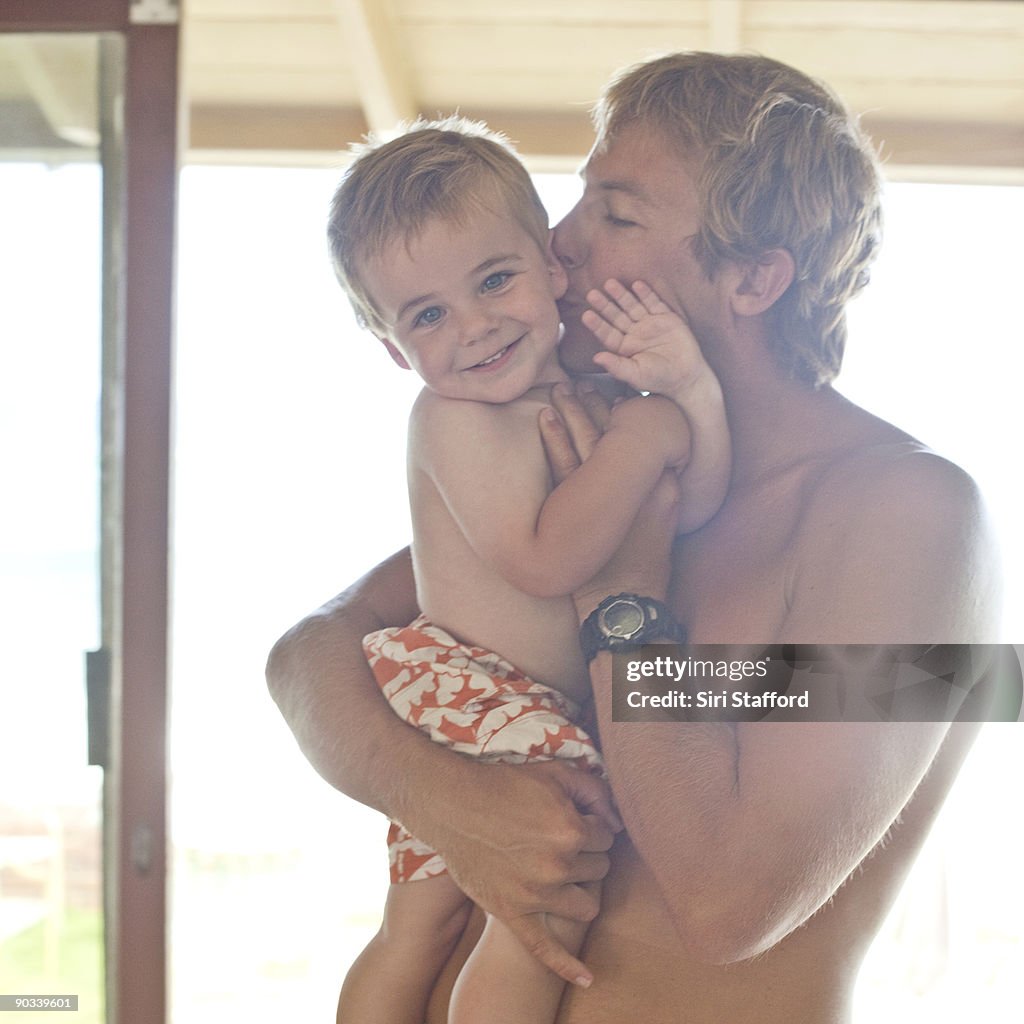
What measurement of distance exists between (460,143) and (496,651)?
65cm

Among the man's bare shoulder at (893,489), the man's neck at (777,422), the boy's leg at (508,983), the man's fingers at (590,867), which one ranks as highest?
the man's neck at (777,422)

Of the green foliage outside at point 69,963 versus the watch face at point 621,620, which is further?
the green foliage outside at point 69,963

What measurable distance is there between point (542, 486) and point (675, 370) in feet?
0.75

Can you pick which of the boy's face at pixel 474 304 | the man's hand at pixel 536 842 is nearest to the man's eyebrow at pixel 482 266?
the boy's face at pixel 474 304

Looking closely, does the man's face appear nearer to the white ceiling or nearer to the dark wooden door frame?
the white ceiling

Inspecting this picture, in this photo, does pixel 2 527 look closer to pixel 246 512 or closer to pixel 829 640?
pixel 246 512

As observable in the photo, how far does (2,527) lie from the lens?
200cm

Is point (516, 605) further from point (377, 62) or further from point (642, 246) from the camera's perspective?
point (377, 62)

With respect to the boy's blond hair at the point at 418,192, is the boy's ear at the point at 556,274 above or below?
below

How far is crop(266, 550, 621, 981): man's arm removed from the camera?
154 cm

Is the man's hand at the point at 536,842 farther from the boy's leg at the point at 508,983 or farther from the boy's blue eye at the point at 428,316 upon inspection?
the boy's blue eye at the point at 428,316

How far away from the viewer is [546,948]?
1545 mm

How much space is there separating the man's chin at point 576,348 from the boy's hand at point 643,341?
0.02 m

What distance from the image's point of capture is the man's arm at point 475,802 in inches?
60.6
